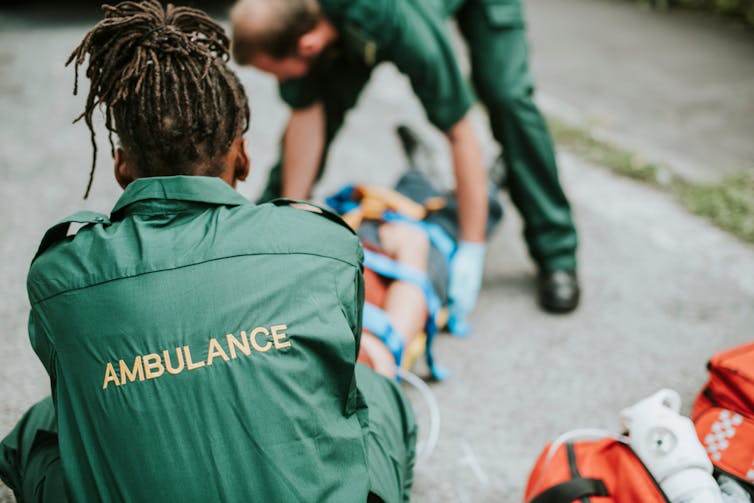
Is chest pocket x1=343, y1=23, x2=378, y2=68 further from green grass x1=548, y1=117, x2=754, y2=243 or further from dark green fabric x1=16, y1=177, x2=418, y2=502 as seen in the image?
green grass x1=548, y1=117, x2=754, y2=243

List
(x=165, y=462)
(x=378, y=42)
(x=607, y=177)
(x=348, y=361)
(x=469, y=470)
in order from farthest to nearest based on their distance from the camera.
Answer: (x=607, y=177) < (x=378, y=42) < (x=469, y=470) < (x=348, y=361) < (x=165, y=462)

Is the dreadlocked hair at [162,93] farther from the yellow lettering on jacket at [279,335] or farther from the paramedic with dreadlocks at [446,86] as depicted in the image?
the paramedic with dreadlocks at [446,86]

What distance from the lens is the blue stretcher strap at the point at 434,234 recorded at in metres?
2.35

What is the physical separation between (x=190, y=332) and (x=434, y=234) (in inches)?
55.5

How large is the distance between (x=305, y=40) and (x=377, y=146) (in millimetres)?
1548

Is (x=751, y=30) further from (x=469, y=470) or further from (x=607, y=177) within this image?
(x=469, y=470)

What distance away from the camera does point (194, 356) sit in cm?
108

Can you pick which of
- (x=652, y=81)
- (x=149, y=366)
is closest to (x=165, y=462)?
(x=149, y=366)

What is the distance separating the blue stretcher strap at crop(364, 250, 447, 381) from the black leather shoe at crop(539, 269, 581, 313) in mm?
475

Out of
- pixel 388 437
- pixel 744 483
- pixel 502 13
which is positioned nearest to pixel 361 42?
pixel 502 13

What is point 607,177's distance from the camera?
329 cm

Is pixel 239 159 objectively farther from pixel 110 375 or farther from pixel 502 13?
pixel 502 13

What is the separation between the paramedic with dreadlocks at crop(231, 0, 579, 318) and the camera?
209cm

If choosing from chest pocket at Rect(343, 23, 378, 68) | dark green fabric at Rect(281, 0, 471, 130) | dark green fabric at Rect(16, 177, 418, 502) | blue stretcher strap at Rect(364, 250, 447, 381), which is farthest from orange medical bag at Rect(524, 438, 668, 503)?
chest pocket at Rect(343, 23, 378, 68)
